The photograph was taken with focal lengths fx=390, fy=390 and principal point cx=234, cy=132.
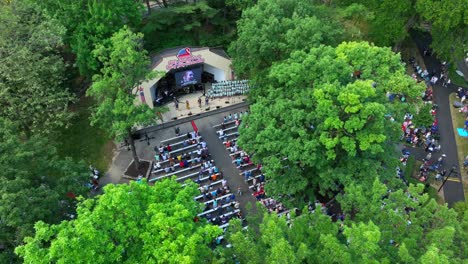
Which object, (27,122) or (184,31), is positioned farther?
(184,31)

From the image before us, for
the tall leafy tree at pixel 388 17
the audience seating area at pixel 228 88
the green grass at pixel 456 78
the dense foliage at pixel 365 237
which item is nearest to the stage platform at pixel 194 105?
the audience seating area at pixel 228 88

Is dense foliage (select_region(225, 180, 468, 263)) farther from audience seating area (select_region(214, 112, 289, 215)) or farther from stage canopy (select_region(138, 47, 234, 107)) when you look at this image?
stage canopy (select_region(138, 47, 234, 107))

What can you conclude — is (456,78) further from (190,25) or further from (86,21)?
(86,21)

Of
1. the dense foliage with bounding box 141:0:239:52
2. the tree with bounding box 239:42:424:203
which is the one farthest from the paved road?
the dense foliage with bounding box 141:0:239:52

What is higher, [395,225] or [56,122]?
[56,122]

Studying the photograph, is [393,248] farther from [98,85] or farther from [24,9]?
[24,9]

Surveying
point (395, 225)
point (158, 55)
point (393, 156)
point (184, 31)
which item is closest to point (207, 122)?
point (158, 55)

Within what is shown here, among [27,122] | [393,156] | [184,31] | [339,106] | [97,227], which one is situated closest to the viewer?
[97,227]
